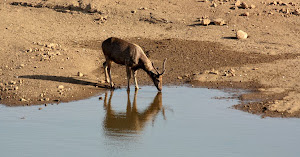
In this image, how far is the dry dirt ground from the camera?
53.8 ft

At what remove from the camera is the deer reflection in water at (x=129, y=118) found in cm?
1279

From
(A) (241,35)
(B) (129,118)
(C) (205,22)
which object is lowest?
(B) (129,118)

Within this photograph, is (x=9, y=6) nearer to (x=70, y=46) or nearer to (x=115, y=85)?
(x=70, y=46)

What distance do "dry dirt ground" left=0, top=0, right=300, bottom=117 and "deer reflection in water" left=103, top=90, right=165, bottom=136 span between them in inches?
63.7

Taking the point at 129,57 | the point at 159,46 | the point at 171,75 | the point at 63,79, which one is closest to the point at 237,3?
the point at 159,46

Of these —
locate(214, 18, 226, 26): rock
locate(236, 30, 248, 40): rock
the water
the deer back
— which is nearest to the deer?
the deer back

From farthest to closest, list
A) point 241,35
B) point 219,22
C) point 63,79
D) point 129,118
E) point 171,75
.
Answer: point 219,22 → point 241,35 → point 171,75 → point 63,79 → point 129,118

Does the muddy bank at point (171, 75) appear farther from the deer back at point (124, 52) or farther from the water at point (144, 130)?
the deer back at point (124, 52)

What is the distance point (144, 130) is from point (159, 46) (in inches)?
334

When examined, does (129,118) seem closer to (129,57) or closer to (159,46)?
(129,57)

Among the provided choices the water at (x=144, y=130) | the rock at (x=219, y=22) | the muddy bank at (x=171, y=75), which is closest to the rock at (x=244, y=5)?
the rock at (x=219, y=22)

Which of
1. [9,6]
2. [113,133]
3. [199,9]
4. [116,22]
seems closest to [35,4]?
[9,6]

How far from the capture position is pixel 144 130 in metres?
12.7

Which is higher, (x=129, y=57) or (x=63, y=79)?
(x=129, y=57)
